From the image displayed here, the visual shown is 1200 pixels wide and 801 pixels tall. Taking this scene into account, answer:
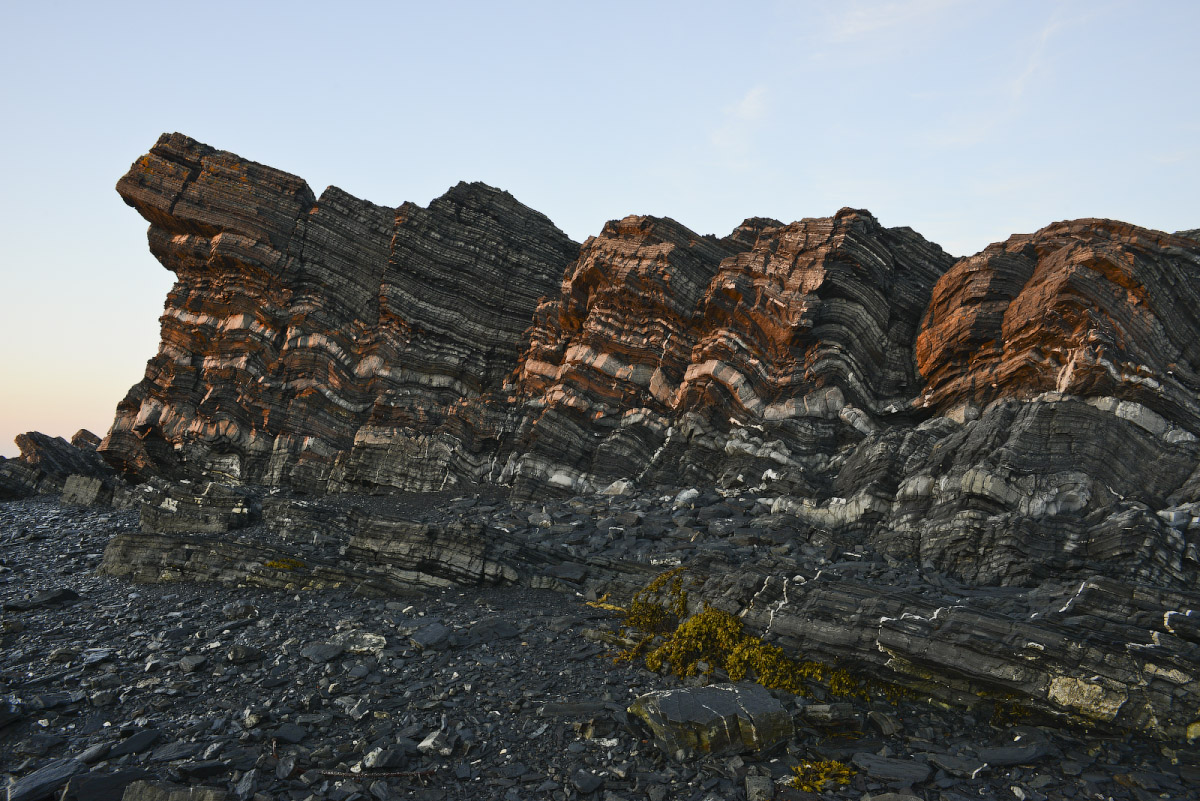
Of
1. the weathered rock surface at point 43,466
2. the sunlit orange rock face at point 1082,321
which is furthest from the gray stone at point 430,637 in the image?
the weathered rock surface at point 43,466

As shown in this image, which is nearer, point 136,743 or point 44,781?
point 44,781

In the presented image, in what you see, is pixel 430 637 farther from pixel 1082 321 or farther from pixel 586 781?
pixel 1082 321

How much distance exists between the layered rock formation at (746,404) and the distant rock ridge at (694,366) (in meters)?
0.11

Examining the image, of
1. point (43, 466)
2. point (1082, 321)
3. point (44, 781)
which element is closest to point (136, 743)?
point (44, 781)

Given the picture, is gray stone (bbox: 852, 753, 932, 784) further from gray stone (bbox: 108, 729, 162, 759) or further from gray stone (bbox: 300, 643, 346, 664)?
gray stone (bbox: 108, 729, 162, 759)

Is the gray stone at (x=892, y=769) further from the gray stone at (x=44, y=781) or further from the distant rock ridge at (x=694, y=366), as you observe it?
the gray stone at (x=44, y=781)

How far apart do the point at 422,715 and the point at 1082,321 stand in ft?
68.9

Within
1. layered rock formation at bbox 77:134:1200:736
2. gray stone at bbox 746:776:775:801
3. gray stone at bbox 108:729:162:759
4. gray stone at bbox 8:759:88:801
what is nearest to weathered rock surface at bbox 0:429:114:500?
layered rock formation at bbox 77:134:1200:736

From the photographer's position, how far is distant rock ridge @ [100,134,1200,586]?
1686cm

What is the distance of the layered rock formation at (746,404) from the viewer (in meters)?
10.8

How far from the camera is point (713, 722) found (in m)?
7.95

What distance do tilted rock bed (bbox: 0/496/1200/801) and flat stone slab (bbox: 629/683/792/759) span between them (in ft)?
0.49

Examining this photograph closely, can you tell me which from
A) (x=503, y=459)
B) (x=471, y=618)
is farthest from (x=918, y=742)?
(x=503, y=459)

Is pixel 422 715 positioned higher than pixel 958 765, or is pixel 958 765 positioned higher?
pixel 958 765
